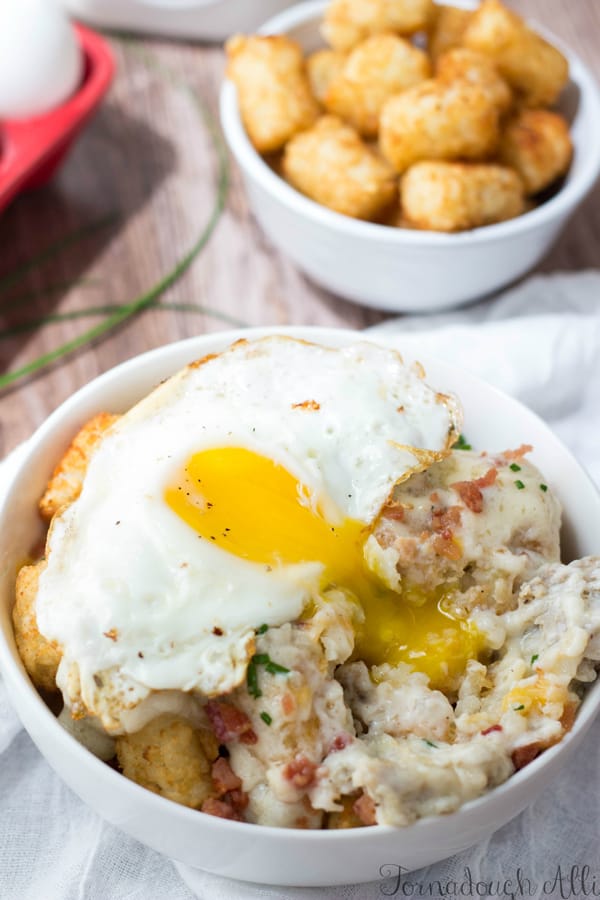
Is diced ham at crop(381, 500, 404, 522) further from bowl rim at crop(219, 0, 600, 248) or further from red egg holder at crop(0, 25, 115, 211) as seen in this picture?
red egg holder at crop(0, 25, 115, 211)

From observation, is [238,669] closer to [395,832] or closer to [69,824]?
[395,832]

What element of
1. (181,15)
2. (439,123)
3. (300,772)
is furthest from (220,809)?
(181,15)

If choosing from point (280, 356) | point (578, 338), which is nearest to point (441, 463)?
point (280, 356)

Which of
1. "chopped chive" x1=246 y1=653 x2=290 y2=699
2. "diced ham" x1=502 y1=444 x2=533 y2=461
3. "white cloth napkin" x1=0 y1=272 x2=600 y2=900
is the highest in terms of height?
"chopped chive" x1=246 y1=653 x2=290 y2=699

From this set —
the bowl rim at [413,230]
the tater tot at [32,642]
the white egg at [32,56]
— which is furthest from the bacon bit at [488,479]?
the white egg at [32,56]

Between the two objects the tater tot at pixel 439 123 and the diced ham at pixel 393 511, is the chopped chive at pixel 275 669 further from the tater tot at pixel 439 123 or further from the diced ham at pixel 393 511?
the tater tot at pixel 439 123

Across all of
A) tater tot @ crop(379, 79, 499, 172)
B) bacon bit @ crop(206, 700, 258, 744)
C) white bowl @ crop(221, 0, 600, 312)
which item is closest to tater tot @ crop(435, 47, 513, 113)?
tater tot @ crop(379, 79, 499, 172)
